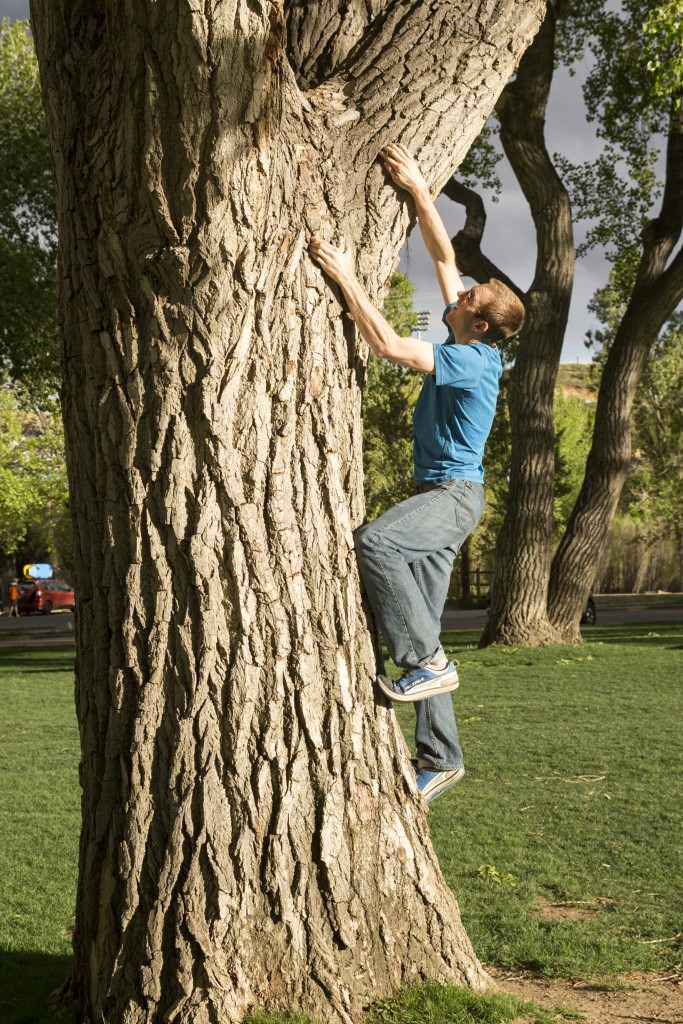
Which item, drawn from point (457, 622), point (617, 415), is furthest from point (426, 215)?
point (457, 622)

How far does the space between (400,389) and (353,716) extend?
29894 millimetres

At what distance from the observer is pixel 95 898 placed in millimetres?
3510

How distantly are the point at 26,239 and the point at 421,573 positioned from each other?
53.2 feet

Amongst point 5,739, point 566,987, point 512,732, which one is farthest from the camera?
point 5,739

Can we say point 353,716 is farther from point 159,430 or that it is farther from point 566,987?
point 566,987

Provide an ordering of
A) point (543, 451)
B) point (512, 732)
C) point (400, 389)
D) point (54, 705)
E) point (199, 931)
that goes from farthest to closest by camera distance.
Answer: point (400, 389), point (543, 451), point (54, 705), point (512, 732), point (199, 931)

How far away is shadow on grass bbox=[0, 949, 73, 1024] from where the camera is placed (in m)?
3.72

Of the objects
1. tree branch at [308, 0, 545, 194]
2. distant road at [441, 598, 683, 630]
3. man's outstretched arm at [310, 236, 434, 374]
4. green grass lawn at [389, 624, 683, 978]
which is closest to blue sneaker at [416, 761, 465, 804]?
green grass lawn at [389, 624, 683, 978]

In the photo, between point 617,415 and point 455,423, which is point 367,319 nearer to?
point 455,423

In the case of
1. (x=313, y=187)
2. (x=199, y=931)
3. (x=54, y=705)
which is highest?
(x=313, y=187)

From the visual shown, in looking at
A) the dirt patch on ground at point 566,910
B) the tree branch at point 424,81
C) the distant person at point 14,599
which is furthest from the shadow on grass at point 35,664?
the distant person at point 14,599

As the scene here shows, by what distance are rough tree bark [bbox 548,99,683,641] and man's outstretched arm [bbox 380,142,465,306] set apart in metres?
13.3

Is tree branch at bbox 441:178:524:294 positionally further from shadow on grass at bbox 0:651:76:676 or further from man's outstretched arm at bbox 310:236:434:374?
man's outstretched arm at bbox 310:236:434:374

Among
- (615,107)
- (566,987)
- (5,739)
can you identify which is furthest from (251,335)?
(615,107)
